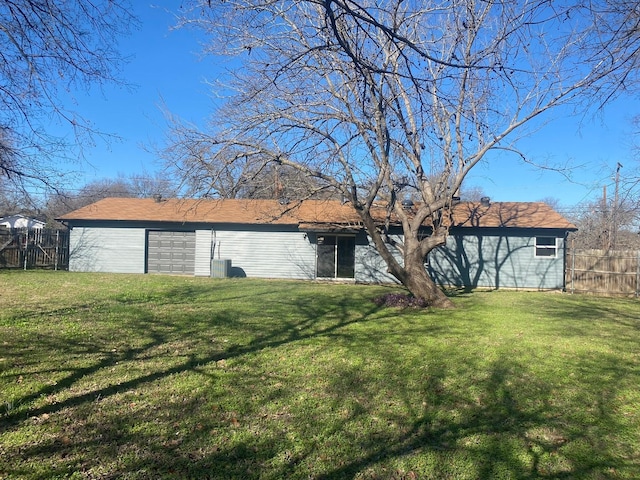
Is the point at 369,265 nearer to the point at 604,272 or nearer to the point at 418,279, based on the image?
the point at 418,279

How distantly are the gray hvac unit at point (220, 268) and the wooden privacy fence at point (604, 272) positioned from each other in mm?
14344

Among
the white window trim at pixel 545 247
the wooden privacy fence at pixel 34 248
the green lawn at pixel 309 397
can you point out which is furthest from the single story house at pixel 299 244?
the green lawn at pixel 309 397

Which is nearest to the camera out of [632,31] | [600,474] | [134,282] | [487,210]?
[600,474]

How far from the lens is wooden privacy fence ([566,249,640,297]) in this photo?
16.7 m

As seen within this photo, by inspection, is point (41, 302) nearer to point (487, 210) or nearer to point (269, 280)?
point (269, 280)

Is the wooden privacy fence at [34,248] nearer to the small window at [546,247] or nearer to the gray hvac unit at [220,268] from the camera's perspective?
the gray hvac unit at [220,268]

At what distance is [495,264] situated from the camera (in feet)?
60.5

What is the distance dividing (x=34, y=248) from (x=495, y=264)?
830 inches

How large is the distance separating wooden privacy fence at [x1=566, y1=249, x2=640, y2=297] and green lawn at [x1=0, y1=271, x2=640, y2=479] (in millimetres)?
8854

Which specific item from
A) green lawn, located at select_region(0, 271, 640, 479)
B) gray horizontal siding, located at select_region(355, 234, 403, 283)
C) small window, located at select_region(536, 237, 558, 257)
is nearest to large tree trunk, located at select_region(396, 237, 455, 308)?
green lawn, located at select_region(0, 271, 640, 479)

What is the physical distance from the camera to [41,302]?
1023 cm

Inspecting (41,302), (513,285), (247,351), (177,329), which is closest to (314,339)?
(247,351)

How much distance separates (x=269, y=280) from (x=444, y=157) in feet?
31.1

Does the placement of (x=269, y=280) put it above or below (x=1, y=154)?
below
